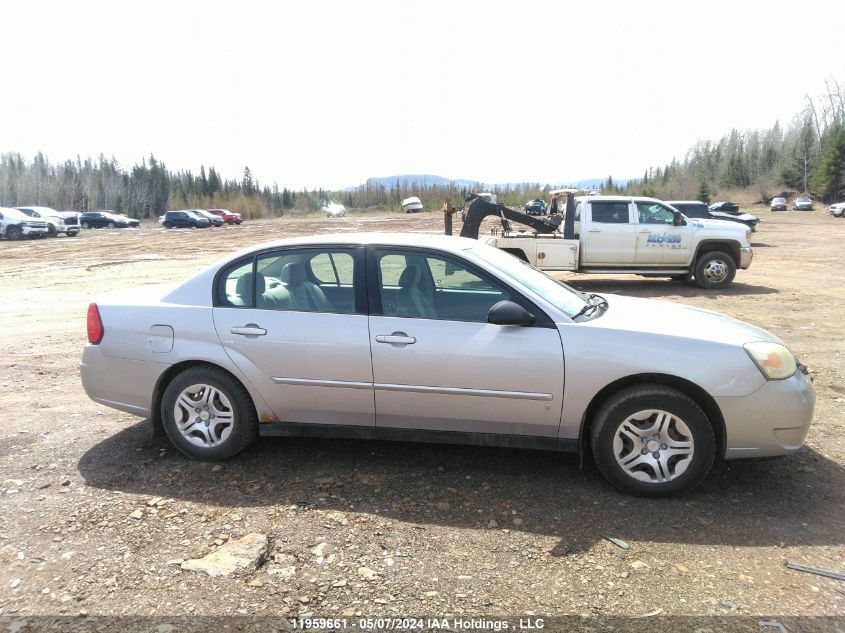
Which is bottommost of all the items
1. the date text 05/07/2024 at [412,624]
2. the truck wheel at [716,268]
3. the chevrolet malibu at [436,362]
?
the date text 05/07/2024 at [412,624]

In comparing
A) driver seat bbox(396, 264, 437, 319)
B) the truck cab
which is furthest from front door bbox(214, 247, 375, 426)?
the truck cab

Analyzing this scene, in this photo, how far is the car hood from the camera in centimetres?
381

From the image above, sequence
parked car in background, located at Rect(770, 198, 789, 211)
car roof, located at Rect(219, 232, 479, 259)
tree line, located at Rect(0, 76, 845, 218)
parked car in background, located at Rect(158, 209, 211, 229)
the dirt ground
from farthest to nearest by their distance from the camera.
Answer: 1. tree line, located at Rect(0, 76, 845, 218)
2. parked car in background, located at Rect(770, 198, 789, 211)
3. parked car in background, located at Rect(158, 209, 211, 229)
4. car roof, located at Rect(219, 232, 479, 259)
5. the dirt ground

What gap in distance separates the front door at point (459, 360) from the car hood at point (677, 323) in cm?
49

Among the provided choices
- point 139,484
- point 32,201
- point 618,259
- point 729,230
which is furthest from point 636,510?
point 32,201

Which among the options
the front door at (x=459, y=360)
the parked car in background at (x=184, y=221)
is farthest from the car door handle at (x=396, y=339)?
the parked car in background at (x=184, y=221)

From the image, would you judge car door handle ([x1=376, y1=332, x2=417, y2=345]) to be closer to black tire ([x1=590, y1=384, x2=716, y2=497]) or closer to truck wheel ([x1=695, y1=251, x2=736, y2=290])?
black tire ([x1=590, y1=384, x2=716, y2=497])

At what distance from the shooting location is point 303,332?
412 centimetres

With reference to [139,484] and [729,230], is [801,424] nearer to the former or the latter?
[139,484]

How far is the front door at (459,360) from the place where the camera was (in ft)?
12.5

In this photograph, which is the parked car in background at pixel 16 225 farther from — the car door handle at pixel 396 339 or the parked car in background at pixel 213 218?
the car door handle at pixel 396 339

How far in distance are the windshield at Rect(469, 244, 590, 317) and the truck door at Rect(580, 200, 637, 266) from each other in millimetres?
8940

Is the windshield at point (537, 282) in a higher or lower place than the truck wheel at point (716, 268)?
higher

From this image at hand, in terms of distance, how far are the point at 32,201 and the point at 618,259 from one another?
132344 mm
